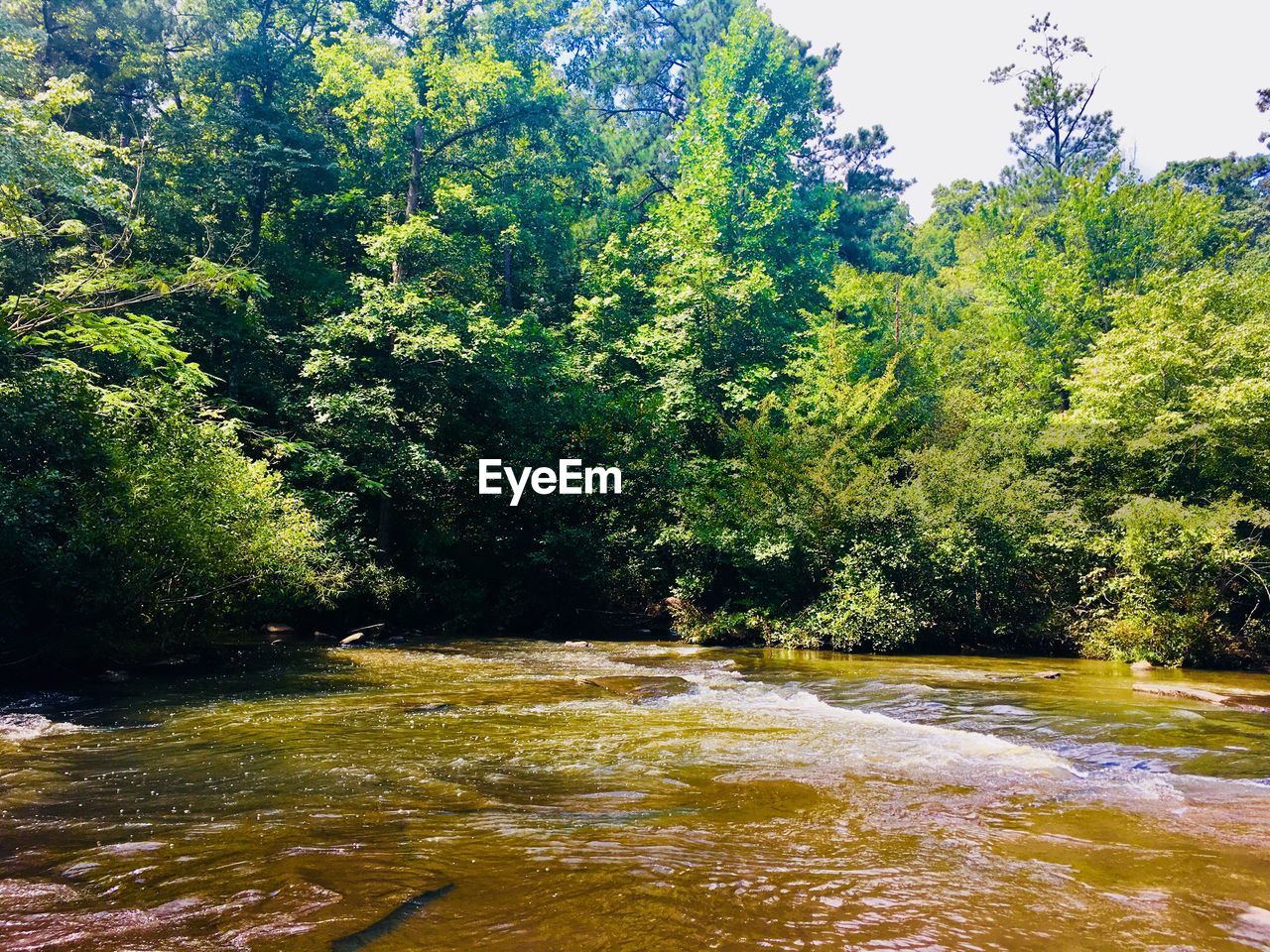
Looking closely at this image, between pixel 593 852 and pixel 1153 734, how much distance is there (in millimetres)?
6934

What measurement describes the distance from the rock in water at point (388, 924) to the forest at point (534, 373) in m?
8.51

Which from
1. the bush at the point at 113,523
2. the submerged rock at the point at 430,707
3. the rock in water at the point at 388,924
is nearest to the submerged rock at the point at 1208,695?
the submerged rock at the point at 430,707

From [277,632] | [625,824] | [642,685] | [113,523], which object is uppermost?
[113,523]

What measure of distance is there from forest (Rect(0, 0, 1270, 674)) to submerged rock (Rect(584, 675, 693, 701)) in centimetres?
611

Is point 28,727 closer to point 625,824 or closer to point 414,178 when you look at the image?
point 625,824

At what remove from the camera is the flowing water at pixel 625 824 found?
3.69 meters

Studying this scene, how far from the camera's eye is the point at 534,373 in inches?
961

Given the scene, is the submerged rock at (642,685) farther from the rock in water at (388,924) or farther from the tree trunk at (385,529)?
the tree trunk at (385,529)

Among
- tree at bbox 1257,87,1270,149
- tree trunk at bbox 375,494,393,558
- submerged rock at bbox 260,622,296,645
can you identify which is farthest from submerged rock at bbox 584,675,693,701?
tree at bbox 1257,87,1270,149

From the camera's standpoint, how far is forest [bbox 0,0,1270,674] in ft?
40.8

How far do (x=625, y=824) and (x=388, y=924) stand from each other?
1.93m

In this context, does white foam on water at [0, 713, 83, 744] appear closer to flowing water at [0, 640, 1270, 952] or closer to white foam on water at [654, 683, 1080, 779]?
flowing water at [0, 640, 1270, 952]

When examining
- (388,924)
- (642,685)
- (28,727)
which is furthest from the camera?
(642,685)

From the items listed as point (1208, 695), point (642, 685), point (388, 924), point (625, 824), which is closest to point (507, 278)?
point (642, 685)
